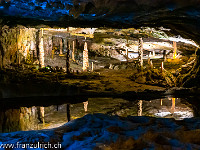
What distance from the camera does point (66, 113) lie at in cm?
565

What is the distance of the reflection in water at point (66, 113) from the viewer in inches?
187

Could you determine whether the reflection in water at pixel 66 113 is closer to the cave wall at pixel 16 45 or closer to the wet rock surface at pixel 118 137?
the wet rock surface at pixel 118 137

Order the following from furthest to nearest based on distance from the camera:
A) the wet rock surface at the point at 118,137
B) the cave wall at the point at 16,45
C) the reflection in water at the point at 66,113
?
1. the cave wall at the point at 16,45
2. the reflection in water at the point at 66,113
3. the wet rock surface at the point at 118,137

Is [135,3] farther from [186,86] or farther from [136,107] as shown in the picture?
[186,86]

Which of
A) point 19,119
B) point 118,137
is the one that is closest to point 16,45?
point 19,119

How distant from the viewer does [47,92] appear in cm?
853

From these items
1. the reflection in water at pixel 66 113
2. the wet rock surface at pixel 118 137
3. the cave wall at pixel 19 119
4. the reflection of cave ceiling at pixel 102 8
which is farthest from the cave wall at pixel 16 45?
the wet rock surface at pixel 118 137

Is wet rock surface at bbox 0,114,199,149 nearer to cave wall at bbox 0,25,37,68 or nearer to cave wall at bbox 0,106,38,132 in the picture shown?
cave wall at bbox 0,106,38,132

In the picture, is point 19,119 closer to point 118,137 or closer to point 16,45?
point 118,137

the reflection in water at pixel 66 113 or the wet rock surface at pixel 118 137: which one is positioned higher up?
the wet rock surface at pixel 118 137

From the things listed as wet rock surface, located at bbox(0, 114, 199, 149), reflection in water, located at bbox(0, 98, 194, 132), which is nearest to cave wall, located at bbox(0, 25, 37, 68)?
reflection in water, located at bbox(0, 98, 194, 132)

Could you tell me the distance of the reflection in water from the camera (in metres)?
4.75

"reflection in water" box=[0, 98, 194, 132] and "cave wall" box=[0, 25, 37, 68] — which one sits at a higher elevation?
"cave wall" box=[0, 25, 37, 68]

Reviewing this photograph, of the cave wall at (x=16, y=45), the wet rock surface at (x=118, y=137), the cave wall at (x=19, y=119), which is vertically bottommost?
the cave wall at (x=19, y=119)
